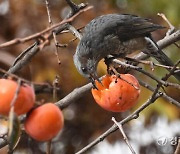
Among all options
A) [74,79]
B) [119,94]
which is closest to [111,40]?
[119,94]

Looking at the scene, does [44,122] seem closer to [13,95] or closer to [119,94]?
[13,95]

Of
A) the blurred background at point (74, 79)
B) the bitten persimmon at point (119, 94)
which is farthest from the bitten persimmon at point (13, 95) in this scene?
the blurred background at point (74, 79)

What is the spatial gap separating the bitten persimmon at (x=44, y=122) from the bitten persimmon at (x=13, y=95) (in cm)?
3

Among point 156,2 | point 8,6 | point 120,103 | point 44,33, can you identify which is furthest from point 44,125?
point 8,6

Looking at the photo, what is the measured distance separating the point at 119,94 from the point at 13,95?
25.6 inches

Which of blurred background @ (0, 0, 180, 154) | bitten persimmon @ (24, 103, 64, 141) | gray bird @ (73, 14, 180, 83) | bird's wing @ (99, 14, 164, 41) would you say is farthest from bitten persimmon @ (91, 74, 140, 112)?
blurred background @ (0, 0, 180, 154)

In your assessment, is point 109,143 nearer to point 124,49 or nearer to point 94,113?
point 94,113

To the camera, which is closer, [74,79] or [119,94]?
[119,94]

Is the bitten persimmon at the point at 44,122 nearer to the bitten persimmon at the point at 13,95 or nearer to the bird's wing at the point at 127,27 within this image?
the bitten persimmon at the point at 13,95

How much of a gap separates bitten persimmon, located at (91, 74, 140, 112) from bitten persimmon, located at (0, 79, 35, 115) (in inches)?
22.2

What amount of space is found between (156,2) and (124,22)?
3.71 ft

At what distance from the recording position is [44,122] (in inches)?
58.0

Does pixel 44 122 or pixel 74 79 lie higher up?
pixel 44 122

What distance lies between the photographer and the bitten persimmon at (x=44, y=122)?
4.82ft
